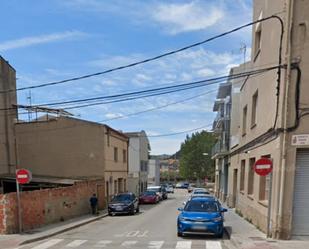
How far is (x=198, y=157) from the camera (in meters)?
83.6

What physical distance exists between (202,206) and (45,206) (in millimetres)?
7748

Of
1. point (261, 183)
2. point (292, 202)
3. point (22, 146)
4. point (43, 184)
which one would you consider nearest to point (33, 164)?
point (22, 146)

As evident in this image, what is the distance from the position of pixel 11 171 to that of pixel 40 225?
486 inches

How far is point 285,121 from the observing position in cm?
1220

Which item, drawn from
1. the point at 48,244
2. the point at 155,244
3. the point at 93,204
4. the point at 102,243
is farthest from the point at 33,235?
the point at 93,204

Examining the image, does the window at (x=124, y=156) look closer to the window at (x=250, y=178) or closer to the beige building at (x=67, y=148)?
the beige building at (x=67, y=148)

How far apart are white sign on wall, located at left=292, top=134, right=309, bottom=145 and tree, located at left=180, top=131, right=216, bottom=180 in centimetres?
6999

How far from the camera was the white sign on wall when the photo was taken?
12016mm

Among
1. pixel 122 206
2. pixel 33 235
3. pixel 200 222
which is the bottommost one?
pixel 33 235

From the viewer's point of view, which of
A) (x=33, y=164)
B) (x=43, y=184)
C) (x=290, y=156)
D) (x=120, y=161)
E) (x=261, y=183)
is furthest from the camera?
(x=120, y=161)

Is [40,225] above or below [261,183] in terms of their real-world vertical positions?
below

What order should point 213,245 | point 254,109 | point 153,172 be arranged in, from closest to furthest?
point 213,245 < point 254,109 < point 153,172

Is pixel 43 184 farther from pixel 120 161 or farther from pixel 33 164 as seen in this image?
pixel 120 161

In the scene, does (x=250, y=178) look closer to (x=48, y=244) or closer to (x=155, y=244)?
(x=155, y=244)
